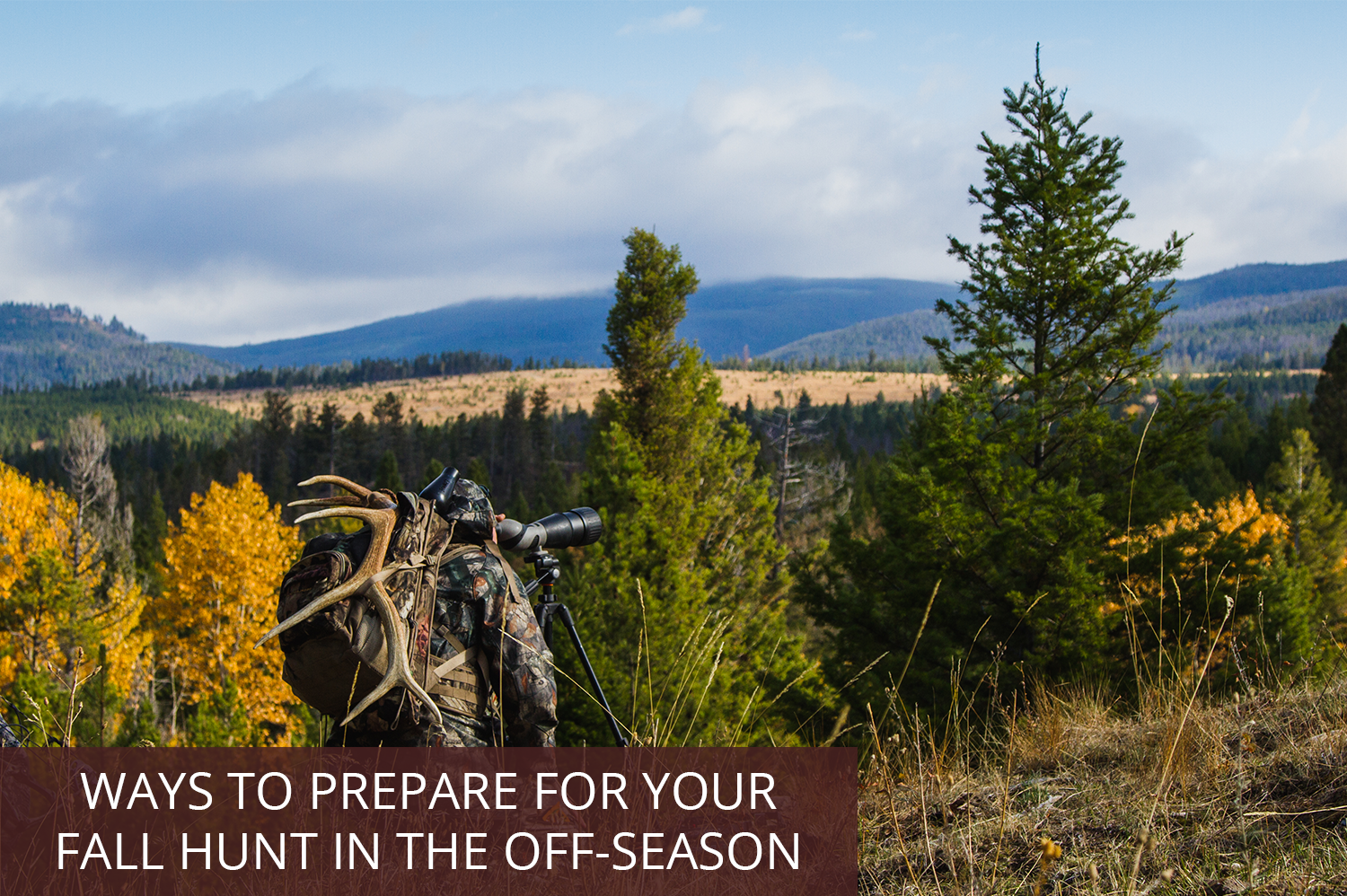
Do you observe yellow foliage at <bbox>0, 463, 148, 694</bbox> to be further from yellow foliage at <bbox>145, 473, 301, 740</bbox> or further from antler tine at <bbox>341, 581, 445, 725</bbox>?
antler tine at <bbox>341, 581, 445, 725</bbox>

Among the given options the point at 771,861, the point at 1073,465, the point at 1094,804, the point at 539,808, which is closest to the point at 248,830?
the point at 539,808

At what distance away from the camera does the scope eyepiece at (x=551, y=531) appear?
4.05 meters

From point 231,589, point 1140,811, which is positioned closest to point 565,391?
point 231,589

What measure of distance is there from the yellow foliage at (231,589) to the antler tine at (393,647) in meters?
26.2

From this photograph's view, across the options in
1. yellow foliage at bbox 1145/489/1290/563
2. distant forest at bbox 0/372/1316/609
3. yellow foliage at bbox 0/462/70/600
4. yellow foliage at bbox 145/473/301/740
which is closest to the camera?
yellow foliage at bbox 1145/489/1290/563

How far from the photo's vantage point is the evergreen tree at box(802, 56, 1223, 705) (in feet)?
35.3

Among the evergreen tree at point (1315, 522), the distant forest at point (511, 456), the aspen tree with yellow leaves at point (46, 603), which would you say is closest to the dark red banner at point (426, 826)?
the distant forest at point (511, 456)

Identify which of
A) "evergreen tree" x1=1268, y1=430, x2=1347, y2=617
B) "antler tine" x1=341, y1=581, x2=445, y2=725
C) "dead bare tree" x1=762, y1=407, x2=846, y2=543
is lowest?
"evergreen tree" x1=1268, y1=430, x2=1347, y2=617

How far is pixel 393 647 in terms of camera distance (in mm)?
3271

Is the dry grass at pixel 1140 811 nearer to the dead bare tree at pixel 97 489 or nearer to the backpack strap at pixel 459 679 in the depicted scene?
the backpack strap at pixel 459 679

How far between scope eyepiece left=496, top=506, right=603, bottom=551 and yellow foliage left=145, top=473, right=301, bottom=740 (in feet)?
84.2

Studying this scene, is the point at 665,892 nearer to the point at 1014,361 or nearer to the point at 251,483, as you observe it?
the point at 1014,361

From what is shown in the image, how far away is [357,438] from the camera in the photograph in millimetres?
79062

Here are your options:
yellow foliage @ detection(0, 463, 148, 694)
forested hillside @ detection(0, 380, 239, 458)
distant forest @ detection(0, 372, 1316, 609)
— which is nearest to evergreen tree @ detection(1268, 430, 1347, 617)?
distant forest @ detection(0, 372, 1316, 609)
